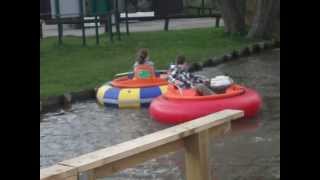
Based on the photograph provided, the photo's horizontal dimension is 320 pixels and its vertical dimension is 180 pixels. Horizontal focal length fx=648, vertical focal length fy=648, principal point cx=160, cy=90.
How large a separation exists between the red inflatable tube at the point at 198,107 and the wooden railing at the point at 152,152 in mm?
5292

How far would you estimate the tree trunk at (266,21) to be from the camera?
19141 mm

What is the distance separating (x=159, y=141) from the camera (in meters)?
3.18

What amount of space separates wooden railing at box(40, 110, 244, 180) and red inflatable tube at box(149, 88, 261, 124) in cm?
529

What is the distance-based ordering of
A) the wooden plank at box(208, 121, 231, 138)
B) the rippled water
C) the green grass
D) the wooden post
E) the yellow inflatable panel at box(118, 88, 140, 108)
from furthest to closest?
1. the green grass
2. the yellow inflatable panel at box(118, 88, 140, 108)
3. the rippled water
4. the wooden plank at box(208, 121, 231, 138)
5. the wooden post

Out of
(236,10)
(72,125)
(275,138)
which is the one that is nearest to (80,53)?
(236,10)

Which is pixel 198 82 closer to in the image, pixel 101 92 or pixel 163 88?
pixel 163 88

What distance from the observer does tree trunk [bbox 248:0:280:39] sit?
1914 cm

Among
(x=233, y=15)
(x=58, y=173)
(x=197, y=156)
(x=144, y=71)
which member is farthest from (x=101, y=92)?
(x=233, y=15)

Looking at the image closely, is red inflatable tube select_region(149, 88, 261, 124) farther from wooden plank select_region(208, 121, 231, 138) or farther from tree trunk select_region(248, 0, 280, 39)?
tree trunk select_region(248, 0, 280, 39)

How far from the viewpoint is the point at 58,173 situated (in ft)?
8.44

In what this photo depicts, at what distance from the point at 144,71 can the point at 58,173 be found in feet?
28.6

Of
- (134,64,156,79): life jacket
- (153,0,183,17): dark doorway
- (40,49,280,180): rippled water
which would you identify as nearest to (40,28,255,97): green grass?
(134,64,156,79): life jacket
